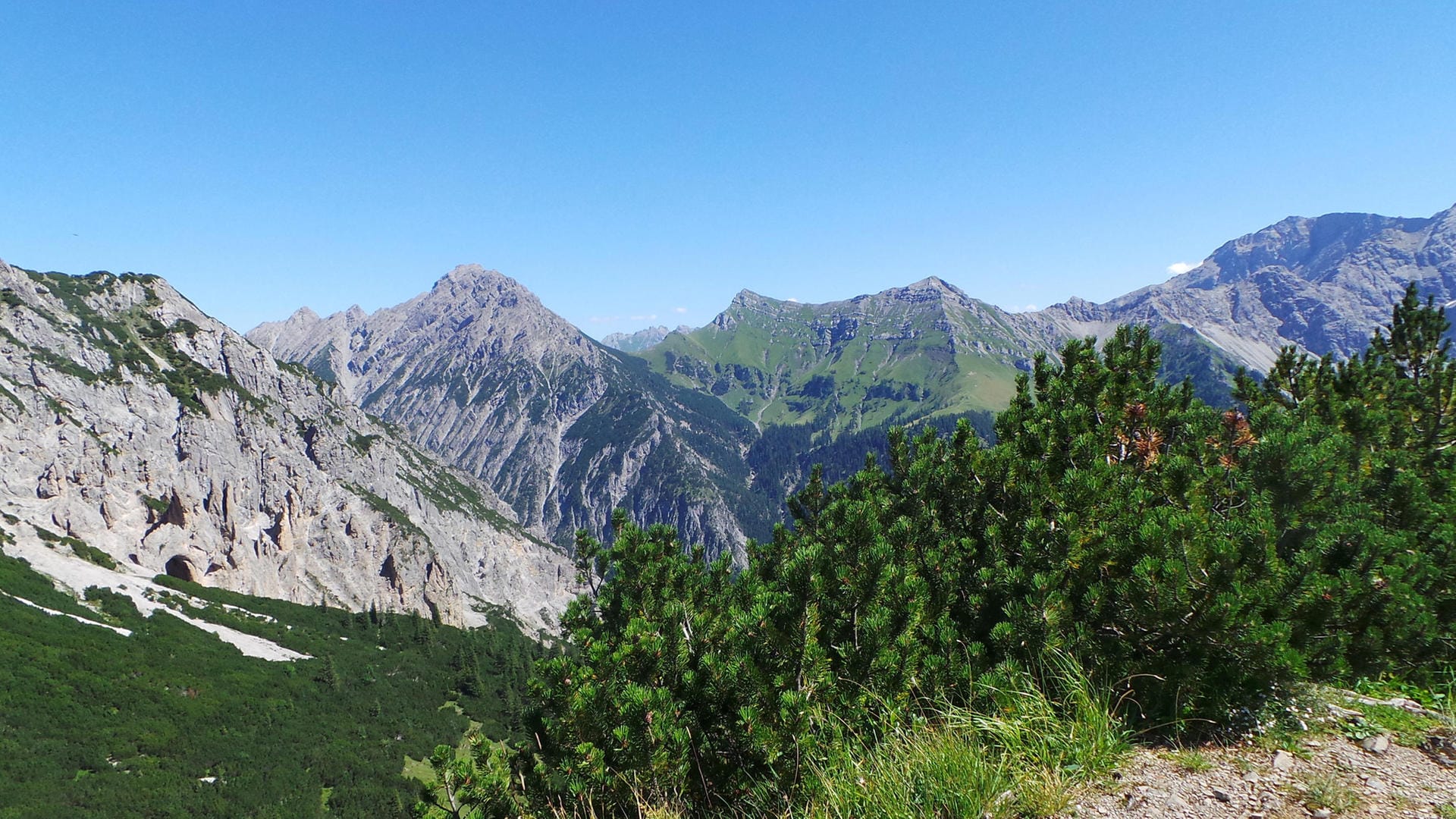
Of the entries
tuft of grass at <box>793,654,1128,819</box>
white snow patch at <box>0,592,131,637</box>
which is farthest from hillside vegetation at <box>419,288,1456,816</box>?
white snow patch at <box>0,592,131,637</box>

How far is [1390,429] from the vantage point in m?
12.9

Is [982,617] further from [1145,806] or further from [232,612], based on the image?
[232,612]

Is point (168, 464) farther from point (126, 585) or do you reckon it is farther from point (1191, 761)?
point (1191, 761)

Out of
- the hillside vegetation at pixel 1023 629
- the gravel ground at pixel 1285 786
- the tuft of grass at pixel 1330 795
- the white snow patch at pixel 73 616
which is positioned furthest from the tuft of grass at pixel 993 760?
the white snow patch at pixel 73 616

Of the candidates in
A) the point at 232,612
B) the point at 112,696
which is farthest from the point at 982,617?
the point at 232,612

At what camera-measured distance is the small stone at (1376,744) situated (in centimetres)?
559

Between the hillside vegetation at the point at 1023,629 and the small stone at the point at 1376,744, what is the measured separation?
64 cm

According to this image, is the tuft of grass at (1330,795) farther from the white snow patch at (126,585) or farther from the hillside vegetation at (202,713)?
the white snow patch at (126,585)

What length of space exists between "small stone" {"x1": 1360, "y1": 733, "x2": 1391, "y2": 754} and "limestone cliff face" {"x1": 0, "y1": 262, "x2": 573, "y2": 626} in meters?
119

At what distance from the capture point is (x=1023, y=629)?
7.20 m

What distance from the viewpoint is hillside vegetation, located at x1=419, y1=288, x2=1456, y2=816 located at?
20.7 ft

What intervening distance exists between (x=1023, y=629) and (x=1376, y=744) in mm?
3002

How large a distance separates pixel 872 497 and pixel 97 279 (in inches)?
10841

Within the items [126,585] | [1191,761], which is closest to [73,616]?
[126,585]
